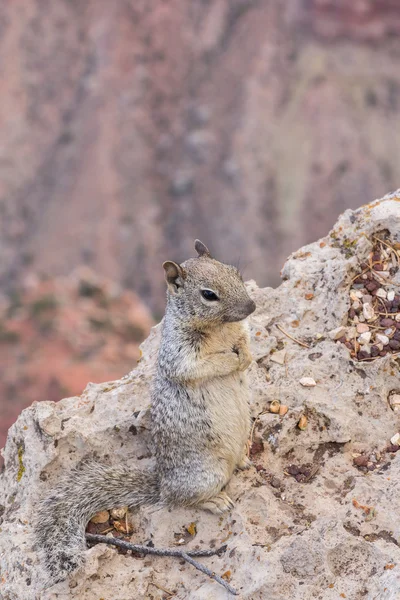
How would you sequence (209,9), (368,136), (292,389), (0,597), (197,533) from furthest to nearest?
1. (209,9)
2. (368,136)
3. (292,389)
4. (197,533)
5. (0,597)

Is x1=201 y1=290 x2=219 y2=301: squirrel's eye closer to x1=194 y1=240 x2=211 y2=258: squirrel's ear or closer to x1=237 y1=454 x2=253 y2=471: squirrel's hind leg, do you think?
x1=194 y1=240 x2=211 y2=258: squirrel's ear

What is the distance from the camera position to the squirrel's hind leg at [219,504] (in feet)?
18.2

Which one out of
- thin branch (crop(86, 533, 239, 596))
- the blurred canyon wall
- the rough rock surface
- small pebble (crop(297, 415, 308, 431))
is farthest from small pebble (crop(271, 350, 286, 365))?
the blurred canyon wall

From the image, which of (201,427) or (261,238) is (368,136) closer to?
(261,238)

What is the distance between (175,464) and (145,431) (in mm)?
657

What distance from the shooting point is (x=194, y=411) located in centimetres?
561

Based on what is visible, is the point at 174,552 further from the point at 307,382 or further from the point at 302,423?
the point at 307,382

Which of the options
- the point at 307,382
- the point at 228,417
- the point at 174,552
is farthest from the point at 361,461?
the point at 174,552

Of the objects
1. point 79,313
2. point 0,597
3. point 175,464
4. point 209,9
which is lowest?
point 0,597

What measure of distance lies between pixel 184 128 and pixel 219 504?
4065cm

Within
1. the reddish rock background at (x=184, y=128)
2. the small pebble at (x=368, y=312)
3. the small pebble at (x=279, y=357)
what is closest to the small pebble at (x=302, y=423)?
the small pebble at (x=279, y=357)

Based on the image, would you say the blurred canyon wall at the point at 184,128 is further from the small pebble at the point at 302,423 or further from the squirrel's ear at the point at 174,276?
the squirrel's ear at the point at 174,276

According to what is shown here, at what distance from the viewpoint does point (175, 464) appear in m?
5.66

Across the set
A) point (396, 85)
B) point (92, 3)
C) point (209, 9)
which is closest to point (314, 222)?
point (396, 85)
